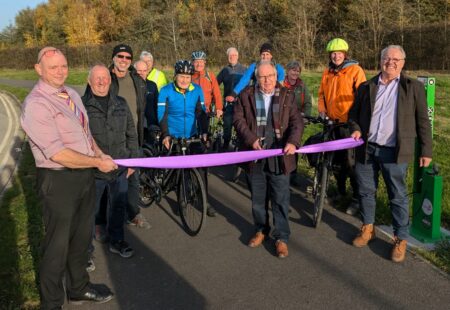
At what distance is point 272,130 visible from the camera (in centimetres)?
468

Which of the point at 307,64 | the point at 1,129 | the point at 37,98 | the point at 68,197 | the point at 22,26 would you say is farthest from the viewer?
the point at 22,26

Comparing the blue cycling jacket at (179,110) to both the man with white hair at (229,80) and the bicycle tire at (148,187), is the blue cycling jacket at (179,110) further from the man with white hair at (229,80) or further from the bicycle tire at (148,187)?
the man with white hair at (229,80)

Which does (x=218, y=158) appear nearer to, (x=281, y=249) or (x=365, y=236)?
(x=281, y=249)

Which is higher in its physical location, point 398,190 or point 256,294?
point 398,190

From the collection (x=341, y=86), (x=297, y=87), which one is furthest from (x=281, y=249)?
(x=297, y=87)

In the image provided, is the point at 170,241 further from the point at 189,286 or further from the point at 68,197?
the point at 68,197

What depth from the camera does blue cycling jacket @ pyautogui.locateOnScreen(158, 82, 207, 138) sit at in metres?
5.79

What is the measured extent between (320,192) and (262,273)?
1614mm

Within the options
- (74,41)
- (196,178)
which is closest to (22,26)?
(74,41)

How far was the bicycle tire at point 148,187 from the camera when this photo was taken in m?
6.24

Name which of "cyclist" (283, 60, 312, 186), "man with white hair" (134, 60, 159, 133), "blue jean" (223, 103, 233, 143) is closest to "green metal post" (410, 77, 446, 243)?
"cyclist" (283, 60, 312, 186)

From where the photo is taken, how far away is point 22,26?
8062cm

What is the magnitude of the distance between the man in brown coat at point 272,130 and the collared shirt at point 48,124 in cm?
192

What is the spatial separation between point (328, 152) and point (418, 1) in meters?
33.0
